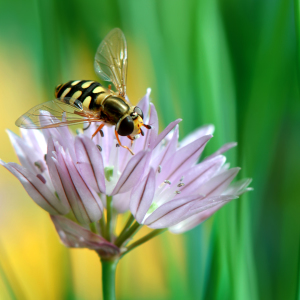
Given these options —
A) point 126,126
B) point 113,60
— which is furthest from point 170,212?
point 113,60

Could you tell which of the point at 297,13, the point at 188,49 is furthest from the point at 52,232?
the point at 297,13

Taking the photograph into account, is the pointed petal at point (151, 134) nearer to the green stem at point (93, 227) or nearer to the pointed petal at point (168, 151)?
the pointed petal at point (168, 151)

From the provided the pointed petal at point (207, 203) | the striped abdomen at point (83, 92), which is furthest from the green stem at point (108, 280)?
the striped abdomen at point (83, 92)

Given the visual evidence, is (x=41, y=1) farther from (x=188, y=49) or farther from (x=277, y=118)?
(x=277, y=118)

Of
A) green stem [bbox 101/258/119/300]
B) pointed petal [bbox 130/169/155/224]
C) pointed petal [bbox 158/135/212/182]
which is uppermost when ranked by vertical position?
pointed petal [bbox 158/135/212/182]

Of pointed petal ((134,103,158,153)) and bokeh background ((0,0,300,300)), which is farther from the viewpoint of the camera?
bokeh background ((0,0,300,300))

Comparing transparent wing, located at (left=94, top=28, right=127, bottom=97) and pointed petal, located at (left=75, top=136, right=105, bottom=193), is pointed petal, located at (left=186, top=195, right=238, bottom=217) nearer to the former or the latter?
pointed petal, located at (left=75, top=136, right=105, bottom=193)

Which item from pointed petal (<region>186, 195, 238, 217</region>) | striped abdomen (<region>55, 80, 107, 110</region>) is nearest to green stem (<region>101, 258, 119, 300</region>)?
pointed petal (<region>186, 195, 238, 217</region>)

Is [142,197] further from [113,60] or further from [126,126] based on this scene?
[113,60]

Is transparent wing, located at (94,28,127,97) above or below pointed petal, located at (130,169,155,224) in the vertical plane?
above
